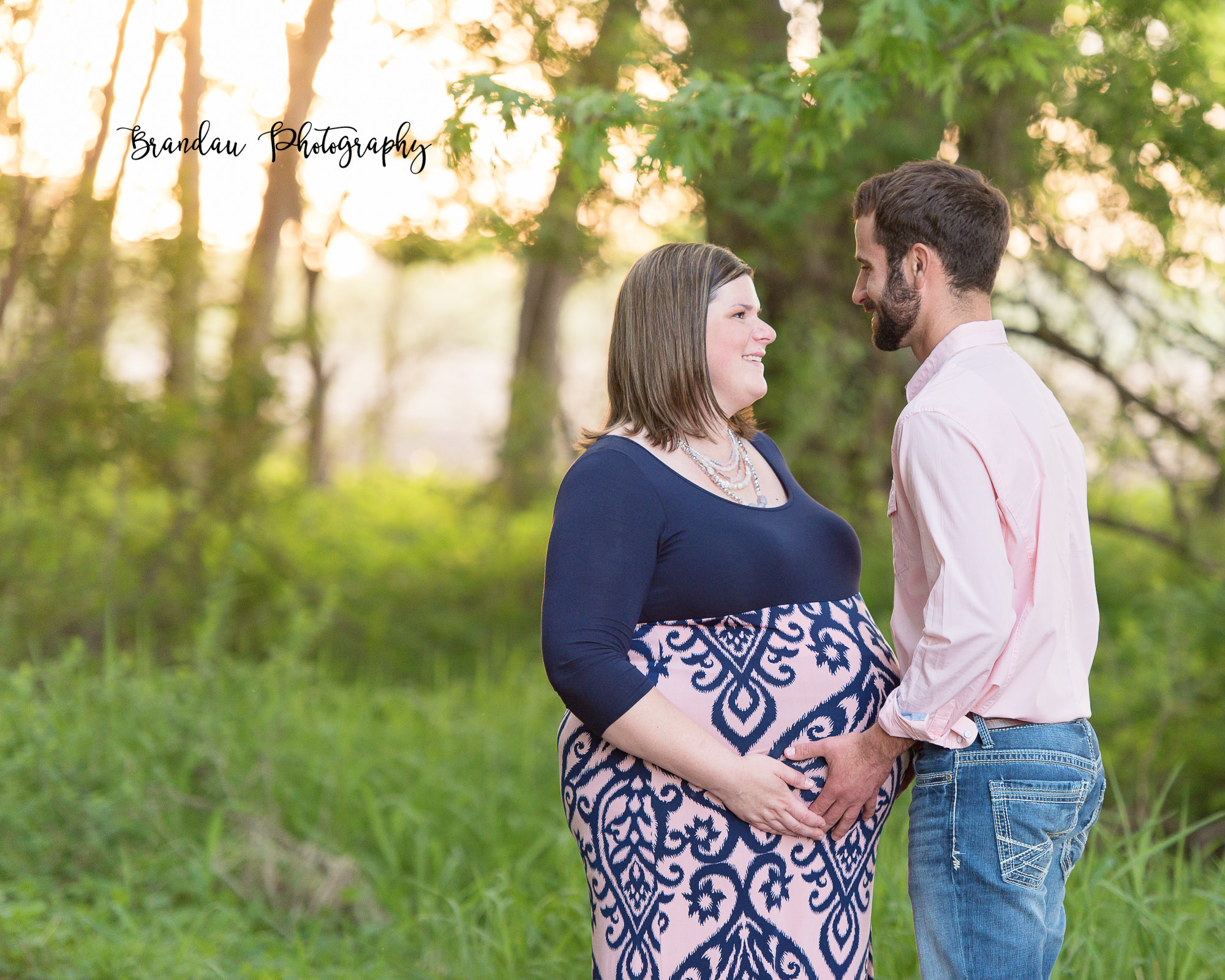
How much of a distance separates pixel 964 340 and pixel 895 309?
0.43 feet

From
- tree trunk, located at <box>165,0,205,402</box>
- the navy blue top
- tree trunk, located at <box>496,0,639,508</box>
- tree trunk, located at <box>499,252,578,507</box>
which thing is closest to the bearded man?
the navy blue top

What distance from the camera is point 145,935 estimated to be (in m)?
3.17

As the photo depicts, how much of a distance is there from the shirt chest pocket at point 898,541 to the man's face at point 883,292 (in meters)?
0.27

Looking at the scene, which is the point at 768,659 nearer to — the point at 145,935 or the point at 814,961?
the point at 814,961

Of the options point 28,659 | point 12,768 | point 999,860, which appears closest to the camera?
point 999,860

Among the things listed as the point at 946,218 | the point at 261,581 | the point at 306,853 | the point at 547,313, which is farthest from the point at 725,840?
the point at 547,313

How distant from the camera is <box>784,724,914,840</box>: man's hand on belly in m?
1.85

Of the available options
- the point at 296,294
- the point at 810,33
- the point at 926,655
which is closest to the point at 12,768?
the point at 926,655

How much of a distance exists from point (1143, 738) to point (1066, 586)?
382 cm

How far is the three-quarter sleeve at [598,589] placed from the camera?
1775 mm

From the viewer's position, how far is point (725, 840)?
6.04ft

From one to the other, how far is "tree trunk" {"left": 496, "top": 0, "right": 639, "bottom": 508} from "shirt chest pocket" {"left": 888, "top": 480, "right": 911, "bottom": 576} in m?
2.74

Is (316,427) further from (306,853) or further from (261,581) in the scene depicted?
(306,853)

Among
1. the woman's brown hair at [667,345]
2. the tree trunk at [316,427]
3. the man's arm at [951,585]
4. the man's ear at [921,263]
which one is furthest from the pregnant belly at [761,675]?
the tree trunk at [316,427]
